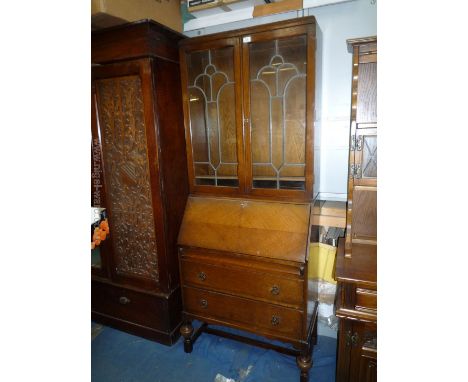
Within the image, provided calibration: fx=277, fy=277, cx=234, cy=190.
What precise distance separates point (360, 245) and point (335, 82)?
1.04 m

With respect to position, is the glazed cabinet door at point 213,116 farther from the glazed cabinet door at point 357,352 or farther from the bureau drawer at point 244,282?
the glazed cabinet door at point 357,352

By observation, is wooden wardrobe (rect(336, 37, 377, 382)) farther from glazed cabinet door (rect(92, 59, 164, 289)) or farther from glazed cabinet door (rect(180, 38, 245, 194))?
glazed cabinet door (rect(92, 59, 164, 289))

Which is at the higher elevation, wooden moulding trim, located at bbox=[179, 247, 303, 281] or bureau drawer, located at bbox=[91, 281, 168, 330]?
wooden moulding trim, located at bbox=[179, 247, 303, 281]

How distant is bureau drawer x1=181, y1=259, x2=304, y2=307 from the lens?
→ 62.0 inches

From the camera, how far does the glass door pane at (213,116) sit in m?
1.74

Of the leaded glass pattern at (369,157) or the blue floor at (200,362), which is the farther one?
the blue floor at (200,362)

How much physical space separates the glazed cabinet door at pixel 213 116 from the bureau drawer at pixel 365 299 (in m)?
0.87

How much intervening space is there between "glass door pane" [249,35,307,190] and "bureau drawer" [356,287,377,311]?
656mm

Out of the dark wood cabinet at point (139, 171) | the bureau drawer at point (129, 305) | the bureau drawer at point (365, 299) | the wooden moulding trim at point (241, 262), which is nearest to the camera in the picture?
the bureau drawer at point (365, 299)

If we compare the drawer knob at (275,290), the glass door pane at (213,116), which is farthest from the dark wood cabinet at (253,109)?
the drawer knob at (275,290)

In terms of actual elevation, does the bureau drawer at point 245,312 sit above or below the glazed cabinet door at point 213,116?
below

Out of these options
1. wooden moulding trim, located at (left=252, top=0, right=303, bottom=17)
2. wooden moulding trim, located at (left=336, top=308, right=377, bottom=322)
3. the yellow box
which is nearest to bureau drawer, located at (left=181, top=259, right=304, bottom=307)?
wooden moulding trim, located at (left=336, top=308, right=377, bottom=322)
